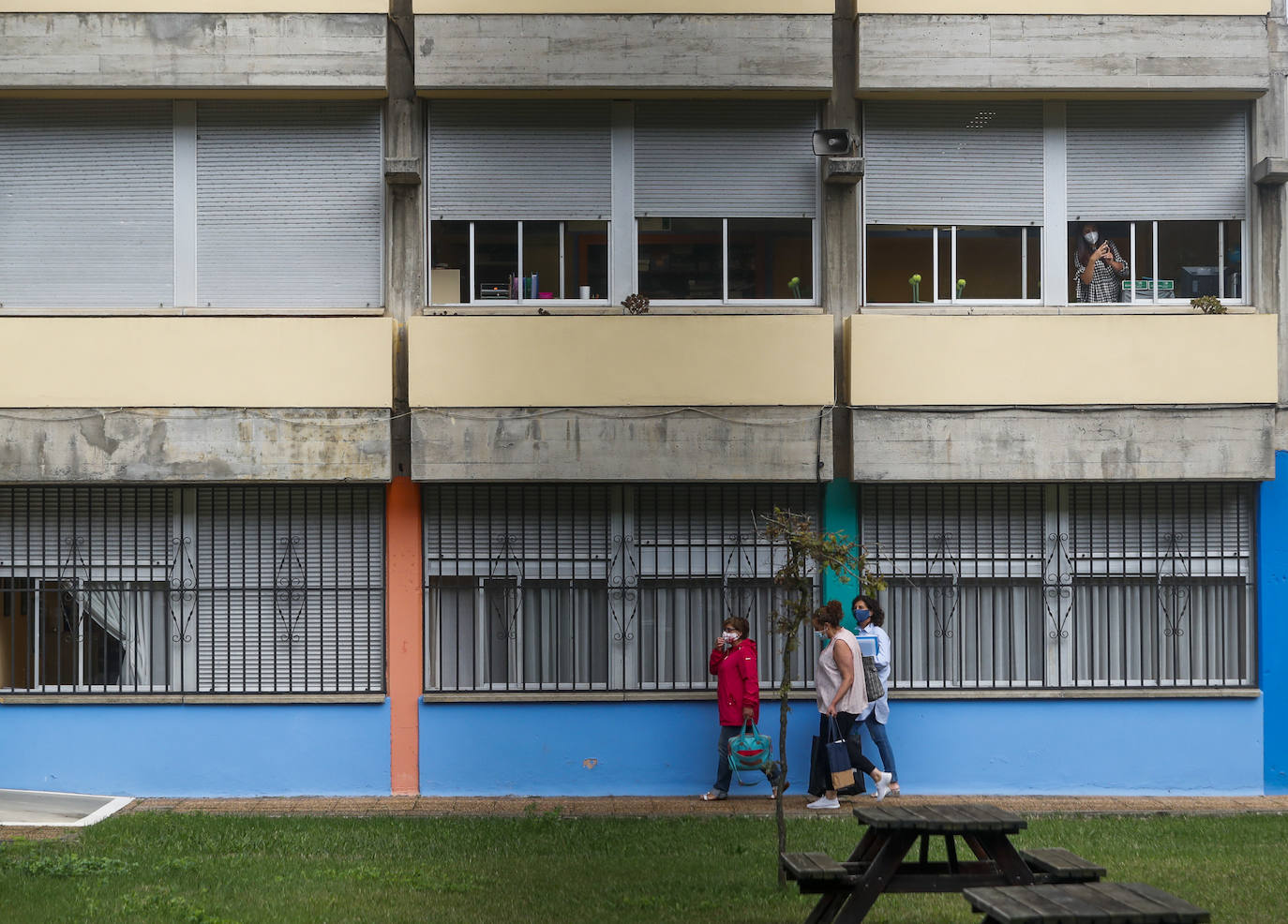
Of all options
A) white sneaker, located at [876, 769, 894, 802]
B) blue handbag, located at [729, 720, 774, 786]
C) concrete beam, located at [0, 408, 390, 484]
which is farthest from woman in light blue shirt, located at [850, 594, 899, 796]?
concrete beam, located at [0, 408, 390, 484]

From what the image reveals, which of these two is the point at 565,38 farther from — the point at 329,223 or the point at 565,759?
the point at 565,759

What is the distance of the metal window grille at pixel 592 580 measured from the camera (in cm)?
1216

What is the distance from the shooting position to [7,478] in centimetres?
1174

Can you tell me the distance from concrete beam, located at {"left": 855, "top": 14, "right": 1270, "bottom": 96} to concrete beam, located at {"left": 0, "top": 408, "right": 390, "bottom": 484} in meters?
5.67

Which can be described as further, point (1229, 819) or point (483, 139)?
point (483, 139)

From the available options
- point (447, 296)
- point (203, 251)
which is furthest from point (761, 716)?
point (203, 251)

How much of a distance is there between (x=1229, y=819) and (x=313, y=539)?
8.08m

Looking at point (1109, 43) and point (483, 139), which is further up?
point (1109, 43)

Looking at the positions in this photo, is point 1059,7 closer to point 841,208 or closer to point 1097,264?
point 1097,264

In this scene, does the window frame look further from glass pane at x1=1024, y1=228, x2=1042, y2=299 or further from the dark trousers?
the dark trousers

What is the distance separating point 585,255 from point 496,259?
809 millimetres

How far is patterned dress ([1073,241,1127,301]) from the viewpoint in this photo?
12.4 meters

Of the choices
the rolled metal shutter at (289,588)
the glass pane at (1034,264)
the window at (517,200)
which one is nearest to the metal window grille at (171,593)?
the rolled metal shutter at (289,588)

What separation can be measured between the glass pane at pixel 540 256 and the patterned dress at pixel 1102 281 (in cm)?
478
